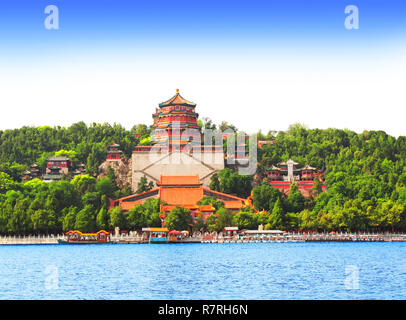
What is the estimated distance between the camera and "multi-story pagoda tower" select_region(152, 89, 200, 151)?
47562 mm

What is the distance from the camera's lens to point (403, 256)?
25234 mm

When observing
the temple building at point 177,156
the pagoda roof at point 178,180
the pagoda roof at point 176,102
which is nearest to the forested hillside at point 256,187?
the temple building at point 177,156

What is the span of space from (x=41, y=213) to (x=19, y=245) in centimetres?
238

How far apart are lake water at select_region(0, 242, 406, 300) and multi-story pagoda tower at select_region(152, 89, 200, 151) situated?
21.5 meters

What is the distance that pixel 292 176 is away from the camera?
47.4 metres

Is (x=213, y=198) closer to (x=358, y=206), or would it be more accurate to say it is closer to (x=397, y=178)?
Answer: (x=358, y=206)

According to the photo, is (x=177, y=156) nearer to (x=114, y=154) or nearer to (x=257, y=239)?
(x=114, y=154)

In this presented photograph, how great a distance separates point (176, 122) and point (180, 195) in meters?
8.23

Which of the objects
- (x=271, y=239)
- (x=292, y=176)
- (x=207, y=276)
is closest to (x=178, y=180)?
(x=271, y=239)

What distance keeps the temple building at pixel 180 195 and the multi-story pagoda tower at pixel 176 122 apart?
5.10m

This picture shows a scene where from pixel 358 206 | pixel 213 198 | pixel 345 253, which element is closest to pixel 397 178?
pixel 358 206

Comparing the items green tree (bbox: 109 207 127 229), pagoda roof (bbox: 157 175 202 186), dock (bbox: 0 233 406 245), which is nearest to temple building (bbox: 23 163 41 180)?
dock (bbox: 0 233 406 245)

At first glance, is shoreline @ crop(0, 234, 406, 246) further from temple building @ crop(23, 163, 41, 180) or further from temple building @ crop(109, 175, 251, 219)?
temple building @ crop(23, 163, 41, 180)

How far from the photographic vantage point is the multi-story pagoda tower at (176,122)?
156ft
